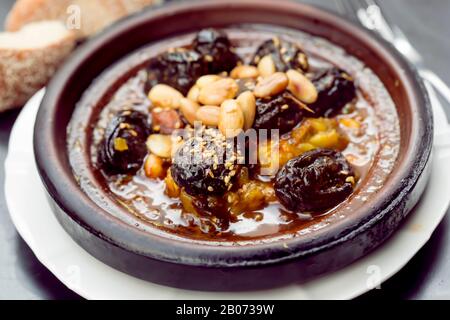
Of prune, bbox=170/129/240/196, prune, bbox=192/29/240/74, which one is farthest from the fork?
prune, bbox=170/129/240/196

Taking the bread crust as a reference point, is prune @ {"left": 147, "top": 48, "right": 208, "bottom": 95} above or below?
below

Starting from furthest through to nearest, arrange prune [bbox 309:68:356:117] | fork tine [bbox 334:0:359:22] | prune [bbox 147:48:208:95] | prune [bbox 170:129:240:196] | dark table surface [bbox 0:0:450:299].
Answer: fork tine [bbox 334:0:359:22], prune [bbox 147:48:208:95], prune [bbox 309:68:356:117], dark table surface [bbox 0:0:450:299], prune [bbox 170:129:240:196]

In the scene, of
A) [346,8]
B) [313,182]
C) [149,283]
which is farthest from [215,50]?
[346,8]

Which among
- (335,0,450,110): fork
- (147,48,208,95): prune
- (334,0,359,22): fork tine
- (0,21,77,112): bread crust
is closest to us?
(147,48,208,95): prune

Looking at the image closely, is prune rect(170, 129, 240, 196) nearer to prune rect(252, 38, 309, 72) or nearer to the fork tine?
prune rect(252, 38, 309, 72)

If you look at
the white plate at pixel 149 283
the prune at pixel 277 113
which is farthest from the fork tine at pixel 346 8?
the prune at pixel 277 113

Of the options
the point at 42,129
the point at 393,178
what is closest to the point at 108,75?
the point at 42,129
